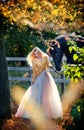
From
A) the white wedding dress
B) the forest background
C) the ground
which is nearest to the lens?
the forest background

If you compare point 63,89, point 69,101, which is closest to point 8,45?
point 63,89

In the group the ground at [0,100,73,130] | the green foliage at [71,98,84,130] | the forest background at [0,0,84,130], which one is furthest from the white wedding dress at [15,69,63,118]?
the green foliage at [71,98,84,130]

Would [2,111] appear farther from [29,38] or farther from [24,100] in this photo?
[29,38]

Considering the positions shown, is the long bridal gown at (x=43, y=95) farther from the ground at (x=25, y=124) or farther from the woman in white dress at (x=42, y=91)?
the ground at (x=25, y=124)

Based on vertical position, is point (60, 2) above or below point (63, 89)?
above

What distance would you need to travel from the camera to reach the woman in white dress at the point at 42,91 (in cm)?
1138

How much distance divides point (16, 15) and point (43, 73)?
1.90m

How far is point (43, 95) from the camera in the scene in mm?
11539

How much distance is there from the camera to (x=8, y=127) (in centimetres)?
1058

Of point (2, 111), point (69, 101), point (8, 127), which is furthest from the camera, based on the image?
point (69, 101)

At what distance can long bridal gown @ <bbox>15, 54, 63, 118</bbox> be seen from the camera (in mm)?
11375

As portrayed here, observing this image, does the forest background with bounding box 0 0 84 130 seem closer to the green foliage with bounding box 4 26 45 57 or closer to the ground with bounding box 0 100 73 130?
the ground with bounding box 0 100 73 130

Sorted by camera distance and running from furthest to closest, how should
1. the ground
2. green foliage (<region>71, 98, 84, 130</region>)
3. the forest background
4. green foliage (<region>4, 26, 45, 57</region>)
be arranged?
green foliage (<region>4, 26, 45, 57</region>)
the ground
green foliage (<region>71, 98, 84, 130</region>)
the forest background

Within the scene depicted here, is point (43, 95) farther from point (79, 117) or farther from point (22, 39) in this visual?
point (22, 39)
